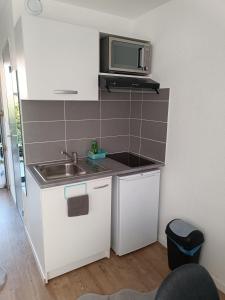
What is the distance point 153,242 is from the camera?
241 cm

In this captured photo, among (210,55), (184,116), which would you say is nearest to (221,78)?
(210,55)

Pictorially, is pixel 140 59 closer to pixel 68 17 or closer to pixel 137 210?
pixel 68 17

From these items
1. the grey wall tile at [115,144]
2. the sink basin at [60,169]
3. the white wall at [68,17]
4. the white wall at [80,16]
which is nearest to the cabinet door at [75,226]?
the sink basin at [60,169]

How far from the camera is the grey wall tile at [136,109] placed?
99.4 inches

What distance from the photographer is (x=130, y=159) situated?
8.02 feet

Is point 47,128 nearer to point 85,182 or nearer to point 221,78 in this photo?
point 85,182

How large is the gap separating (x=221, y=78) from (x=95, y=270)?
6.31 ft

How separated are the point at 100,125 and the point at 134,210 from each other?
986 mm

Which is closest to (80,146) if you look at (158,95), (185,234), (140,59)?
(158,95)

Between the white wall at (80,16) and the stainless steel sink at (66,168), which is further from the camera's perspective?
the stainless steel sink at (66,168)

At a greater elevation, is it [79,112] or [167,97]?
[167,97]

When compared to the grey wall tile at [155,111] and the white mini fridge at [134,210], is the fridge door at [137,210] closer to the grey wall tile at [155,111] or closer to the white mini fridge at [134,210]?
the white mini fridge at [134,210]

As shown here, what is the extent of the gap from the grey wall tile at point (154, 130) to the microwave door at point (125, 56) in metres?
0.55

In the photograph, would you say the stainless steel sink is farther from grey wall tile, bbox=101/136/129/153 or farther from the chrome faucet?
grey wall tile, bbox=101/136/129/153
